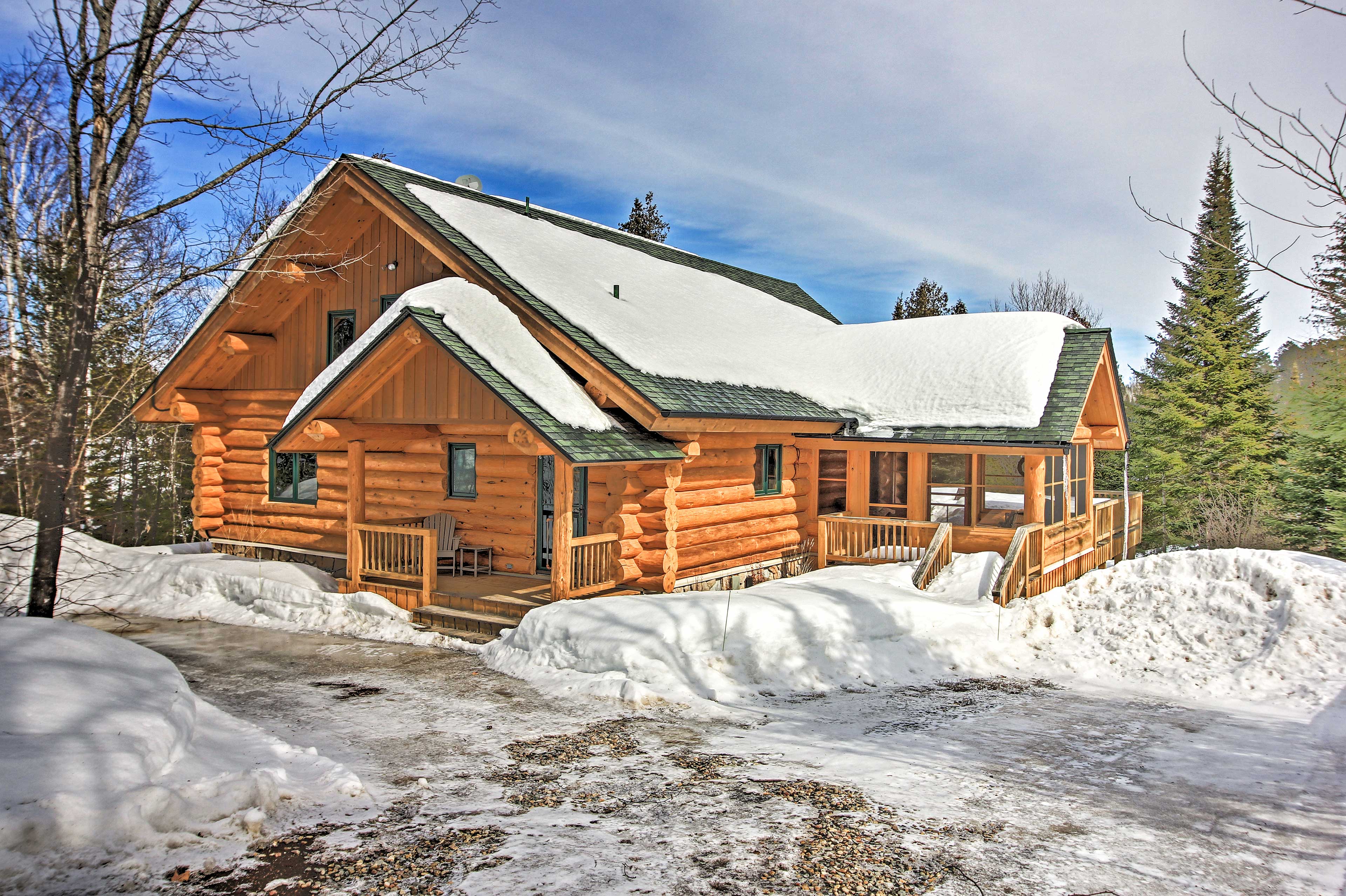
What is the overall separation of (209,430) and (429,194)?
23.6ft

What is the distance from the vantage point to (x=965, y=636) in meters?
11.0

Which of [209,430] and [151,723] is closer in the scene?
[151,723]

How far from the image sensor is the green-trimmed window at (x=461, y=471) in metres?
14.3

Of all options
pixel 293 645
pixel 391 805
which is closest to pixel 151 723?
pixel 391 805

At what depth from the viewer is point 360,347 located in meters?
12.4

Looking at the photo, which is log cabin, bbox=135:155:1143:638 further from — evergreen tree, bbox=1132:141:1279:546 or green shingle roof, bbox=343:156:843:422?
evergreen tree, bbox=1132:141:1279:546

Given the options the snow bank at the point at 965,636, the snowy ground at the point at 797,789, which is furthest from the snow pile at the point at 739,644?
the snowy ground at the point at 797,789

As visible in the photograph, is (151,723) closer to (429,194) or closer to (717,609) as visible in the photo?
(717,609)

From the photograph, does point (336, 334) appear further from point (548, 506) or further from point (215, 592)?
point (548, 506)

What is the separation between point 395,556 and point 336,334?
533 cm

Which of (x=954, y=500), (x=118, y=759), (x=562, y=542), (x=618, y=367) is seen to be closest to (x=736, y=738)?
(x=562, y=542)

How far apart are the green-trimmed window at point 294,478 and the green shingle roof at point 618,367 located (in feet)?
18.7

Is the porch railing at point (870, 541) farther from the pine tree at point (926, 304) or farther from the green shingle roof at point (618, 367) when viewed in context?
the pine tree at point (926, 304)

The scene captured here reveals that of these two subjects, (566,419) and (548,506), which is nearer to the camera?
(566,419)
